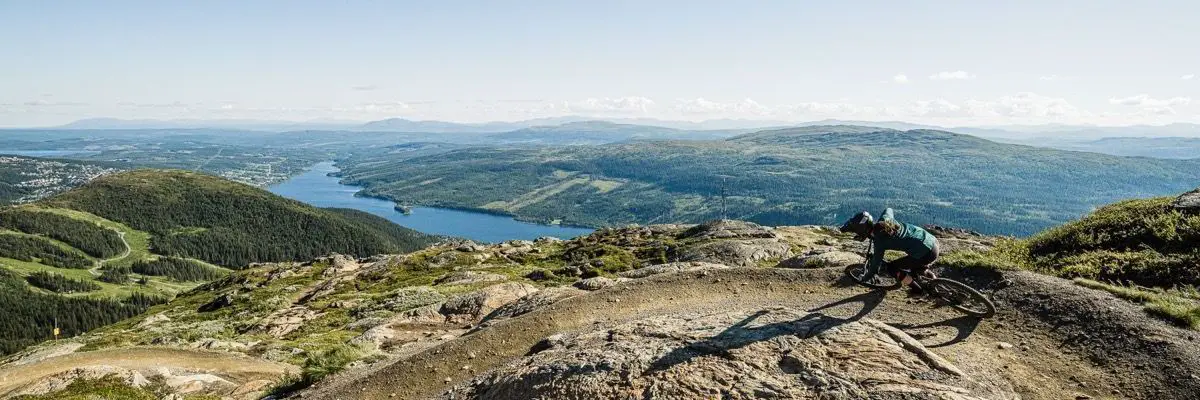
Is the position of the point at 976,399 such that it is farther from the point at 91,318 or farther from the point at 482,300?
the point at 91,318

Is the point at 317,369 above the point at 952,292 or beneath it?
beneath

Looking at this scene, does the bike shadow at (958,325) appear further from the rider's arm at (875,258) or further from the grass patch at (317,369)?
the grass patch at (317,369)

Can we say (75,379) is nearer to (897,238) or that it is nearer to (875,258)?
(875,258)

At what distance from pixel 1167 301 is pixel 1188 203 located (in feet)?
42.7

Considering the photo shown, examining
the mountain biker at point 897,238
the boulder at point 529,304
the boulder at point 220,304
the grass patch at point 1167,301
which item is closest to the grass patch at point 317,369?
the boulder at point 529,304

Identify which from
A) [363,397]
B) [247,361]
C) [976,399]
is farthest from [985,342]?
[247,361]

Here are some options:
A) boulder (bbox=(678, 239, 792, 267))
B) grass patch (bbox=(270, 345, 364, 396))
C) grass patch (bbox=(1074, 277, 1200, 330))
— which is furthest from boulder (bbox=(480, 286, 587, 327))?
boulder (bbox=(678, 239, 792, 267))

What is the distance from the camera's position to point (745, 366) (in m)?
12.7

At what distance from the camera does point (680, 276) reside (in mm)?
25750

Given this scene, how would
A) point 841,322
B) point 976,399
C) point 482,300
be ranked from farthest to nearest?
point 482,300 < point 841,322 < point 976,399

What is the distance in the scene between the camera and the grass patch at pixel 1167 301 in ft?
46.6

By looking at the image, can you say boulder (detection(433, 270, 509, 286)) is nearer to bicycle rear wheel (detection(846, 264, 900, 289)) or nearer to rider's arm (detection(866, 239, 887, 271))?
bicycle rear wheel (detection(846, 264, 900, 289))

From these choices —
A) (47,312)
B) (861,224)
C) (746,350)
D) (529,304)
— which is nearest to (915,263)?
(861,224)

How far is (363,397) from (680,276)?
1402 centimetres
